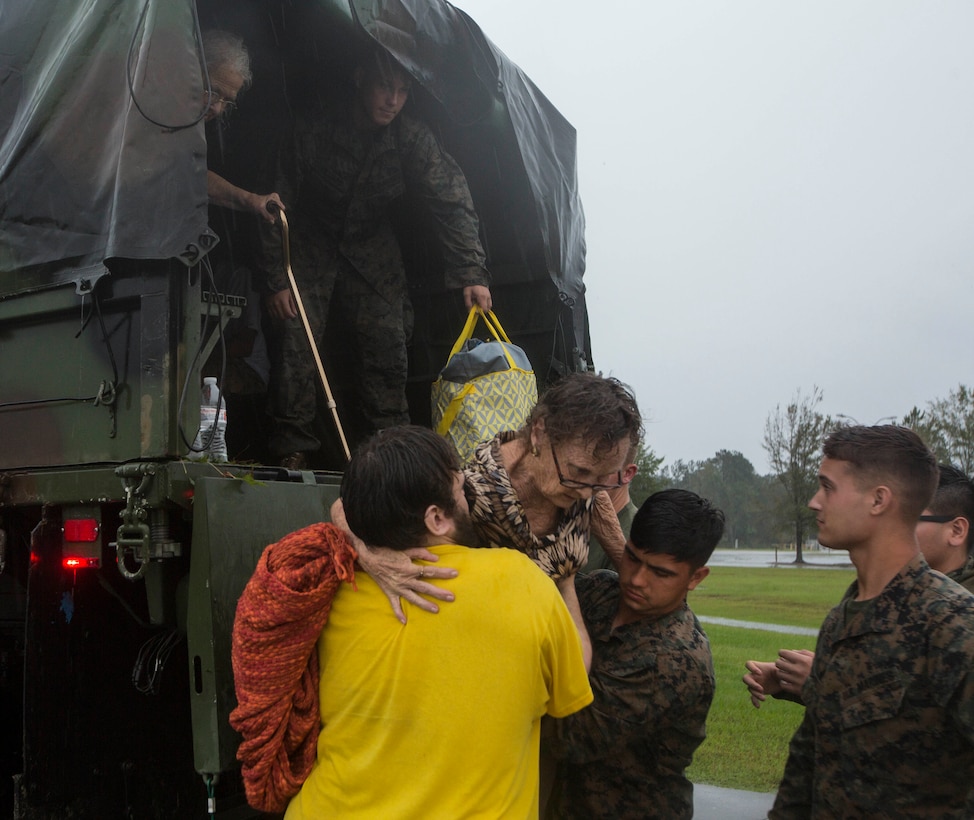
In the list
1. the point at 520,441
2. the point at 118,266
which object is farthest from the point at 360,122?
the point at 520,441

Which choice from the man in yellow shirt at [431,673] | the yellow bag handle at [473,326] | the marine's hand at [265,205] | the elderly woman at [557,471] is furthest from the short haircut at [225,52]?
the man in yellow shirt at [431,673]

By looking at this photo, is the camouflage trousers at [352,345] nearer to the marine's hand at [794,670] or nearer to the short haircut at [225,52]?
the short haircut at [225,52]

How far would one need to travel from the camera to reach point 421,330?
446cm

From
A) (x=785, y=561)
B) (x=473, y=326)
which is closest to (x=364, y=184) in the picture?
(x=473, y=326)

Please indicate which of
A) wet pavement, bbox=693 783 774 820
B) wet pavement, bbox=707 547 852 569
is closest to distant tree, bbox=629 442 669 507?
wet pavement, bbox=707 547 852 569

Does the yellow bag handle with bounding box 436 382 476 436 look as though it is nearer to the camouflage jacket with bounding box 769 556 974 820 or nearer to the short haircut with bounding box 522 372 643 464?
the short haircut with bounding box 522 372 643 464

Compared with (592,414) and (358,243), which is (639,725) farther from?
(358,243)

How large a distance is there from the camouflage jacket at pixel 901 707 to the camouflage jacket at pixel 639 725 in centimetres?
30

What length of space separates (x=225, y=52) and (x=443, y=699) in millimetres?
2688

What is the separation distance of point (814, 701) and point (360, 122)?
9.50 ft

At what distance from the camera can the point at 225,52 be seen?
11.1 ft

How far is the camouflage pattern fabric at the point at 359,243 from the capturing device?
3.82 m

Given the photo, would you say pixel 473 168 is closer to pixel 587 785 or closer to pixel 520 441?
pixel 520 441

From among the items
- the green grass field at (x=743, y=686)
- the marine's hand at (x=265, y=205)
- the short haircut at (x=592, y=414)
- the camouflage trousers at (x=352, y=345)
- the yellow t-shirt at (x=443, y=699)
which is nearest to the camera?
the yellow t-shirt at (x=443, y=699)
